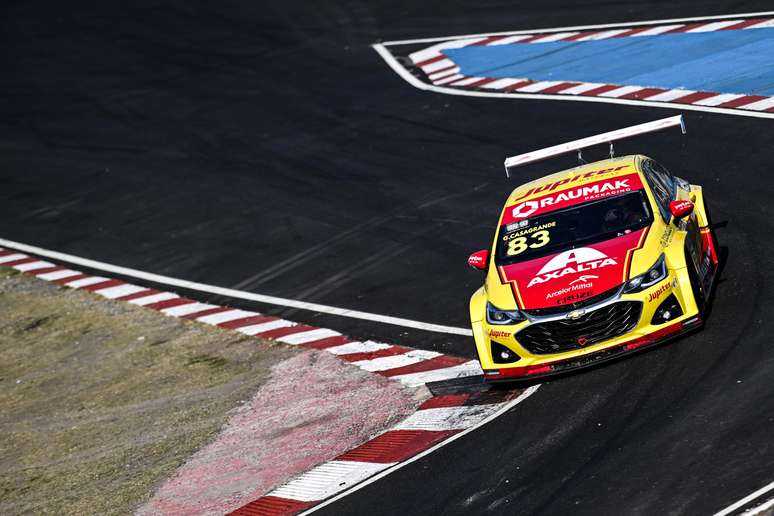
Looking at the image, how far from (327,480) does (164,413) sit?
3.48 meters

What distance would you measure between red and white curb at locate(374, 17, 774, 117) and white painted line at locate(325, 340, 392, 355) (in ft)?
24.5

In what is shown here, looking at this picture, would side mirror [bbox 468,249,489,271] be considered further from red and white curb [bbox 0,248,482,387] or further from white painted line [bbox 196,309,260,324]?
white painted line [bbox 196,309,260,324]

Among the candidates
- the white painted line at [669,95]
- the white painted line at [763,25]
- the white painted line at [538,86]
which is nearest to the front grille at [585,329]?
the white painted line at [669,95]

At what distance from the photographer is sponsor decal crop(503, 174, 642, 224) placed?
1296cm

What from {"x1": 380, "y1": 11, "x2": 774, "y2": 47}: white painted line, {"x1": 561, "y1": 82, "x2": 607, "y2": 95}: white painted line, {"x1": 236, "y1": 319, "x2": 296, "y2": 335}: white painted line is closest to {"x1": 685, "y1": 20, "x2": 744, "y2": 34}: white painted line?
{"x1": 380, "y1": 11, "x2": 774, "y2": 47}: white painted line

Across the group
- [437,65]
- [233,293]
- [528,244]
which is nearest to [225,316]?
[233,293]

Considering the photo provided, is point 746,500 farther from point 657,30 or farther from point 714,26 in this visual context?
point 657,30

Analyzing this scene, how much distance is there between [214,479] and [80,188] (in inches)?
514

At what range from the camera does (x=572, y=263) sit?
11930 mm

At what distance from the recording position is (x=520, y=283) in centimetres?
1209

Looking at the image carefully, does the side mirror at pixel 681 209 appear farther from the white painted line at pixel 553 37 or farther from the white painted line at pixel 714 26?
the white painted line at pixel 553 37

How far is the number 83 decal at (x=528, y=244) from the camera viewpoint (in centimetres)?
1272

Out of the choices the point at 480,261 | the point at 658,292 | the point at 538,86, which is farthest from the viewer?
the point at 538,86

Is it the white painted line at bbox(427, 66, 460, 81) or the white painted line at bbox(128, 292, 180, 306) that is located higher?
the white painted line at bbox(427, 66, 460, 81)
